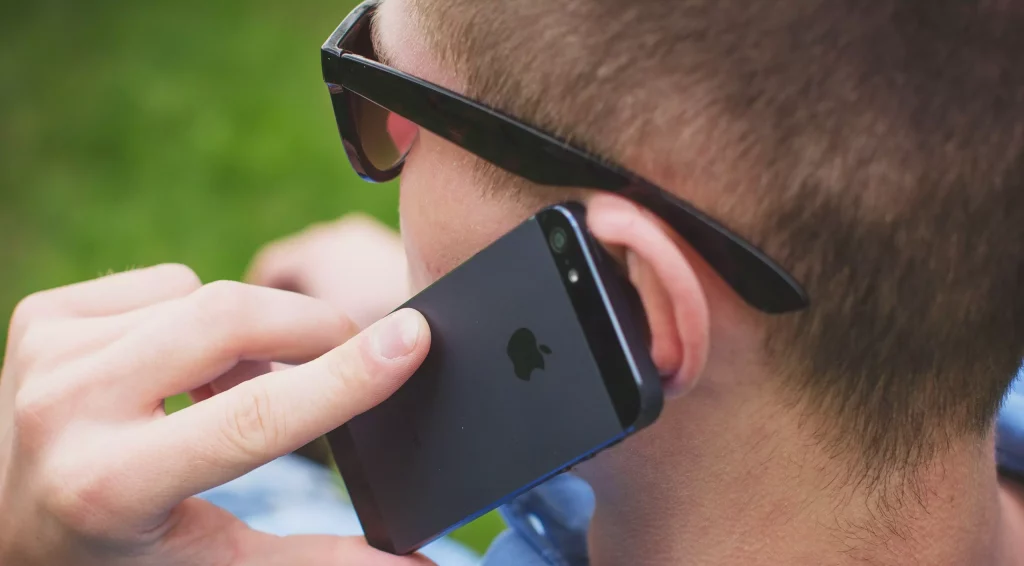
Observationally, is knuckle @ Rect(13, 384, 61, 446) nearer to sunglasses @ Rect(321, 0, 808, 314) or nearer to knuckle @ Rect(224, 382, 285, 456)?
knuckle @ Rect(224, 382, 285, 456)

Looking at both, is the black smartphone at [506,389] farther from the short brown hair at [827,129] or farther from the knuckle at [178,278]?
the knuckle at [178,278]

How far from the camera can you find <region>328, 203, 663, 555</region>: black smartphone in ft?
2.26

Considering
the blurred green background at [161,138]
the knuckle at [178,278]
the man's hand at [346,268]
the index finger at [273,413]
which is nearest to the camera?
the index finger at [273,413]

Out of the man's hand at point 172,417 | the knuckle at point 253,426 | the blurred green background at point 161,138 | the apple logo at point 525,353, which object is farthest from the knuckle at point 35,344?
the blurred green background at point 161,138

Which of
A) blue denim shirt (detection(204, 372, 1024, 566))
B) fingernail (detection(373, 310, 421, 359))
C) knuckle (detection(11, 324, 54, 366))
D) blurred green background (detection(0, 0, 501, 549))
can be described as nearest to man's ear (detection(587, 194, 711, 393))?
fingernail (detection(373, 310, 421, 359))

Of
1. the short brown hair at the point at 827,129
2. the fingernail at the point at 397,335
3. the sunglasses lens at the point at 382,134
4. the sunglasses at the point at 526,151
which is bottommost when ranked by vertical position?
the fingernail at the point at 397,335

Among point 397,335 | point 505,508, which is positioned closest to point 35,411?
point 397,335

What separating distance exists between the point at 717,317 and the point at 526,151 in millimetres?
Result: 216

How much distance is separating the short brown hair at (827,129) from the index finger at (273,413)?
0.24 meters

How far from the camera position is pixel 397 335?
0.78m

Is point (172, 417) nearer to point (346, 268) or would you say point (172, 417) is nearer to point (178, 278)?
point (178, 278)

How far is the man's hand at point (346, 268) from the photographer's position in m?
1.51

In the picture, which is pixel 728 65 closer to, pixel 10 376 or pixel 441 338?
pixel 441 338

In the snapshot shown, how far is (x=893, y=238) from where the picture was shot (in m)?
0.69
